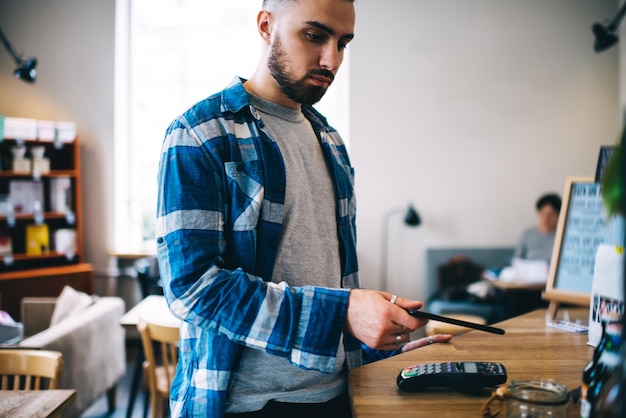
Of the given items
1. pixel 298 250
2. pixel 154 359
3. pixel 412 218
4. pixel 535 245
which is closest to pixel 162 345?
pixel 154 359

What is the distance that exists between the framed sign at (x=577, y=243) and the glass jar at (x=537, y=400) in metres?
0.79

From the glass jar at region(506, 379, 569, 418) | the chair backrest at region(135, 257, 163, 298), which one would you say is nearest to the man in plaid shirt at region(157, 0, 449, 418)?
the glass jar at region(506, 379, 569, 418)

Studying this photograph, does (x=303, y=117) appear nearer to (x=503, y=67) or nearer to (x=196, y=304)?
(x=196, y=304)

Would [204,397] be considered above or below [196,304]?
below

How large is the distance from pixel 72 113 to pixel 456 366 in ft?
16.3

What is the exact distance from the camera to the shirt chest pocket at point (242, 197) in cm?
98

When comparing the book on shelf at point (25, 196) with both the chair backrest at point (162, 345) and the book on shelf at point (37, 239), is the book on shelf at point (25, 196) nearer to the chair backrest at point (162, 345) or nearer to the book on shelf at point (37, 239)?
the book on shelf at point (37, 239)

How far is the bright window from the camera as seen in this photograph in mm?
5312

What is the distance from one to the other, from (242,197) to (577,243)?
42.3 inches

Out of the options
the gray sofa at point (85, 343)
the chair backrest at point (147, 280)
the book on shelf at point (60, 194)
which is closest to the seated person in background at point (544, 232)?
the chair backrest at point (147, 280)

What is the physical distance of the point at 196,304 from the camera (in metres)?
0.89

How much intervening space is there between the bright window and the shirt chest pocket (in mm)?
4347

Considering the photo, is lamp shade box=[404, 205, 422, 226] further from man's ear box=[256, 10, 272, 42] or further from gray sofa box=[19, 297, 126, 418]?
man's ear box=[256, 10, 272, 42]

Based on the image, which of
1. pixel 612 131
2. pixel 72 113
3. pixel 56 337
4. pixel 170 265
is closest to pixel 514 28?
pixel 612 131
